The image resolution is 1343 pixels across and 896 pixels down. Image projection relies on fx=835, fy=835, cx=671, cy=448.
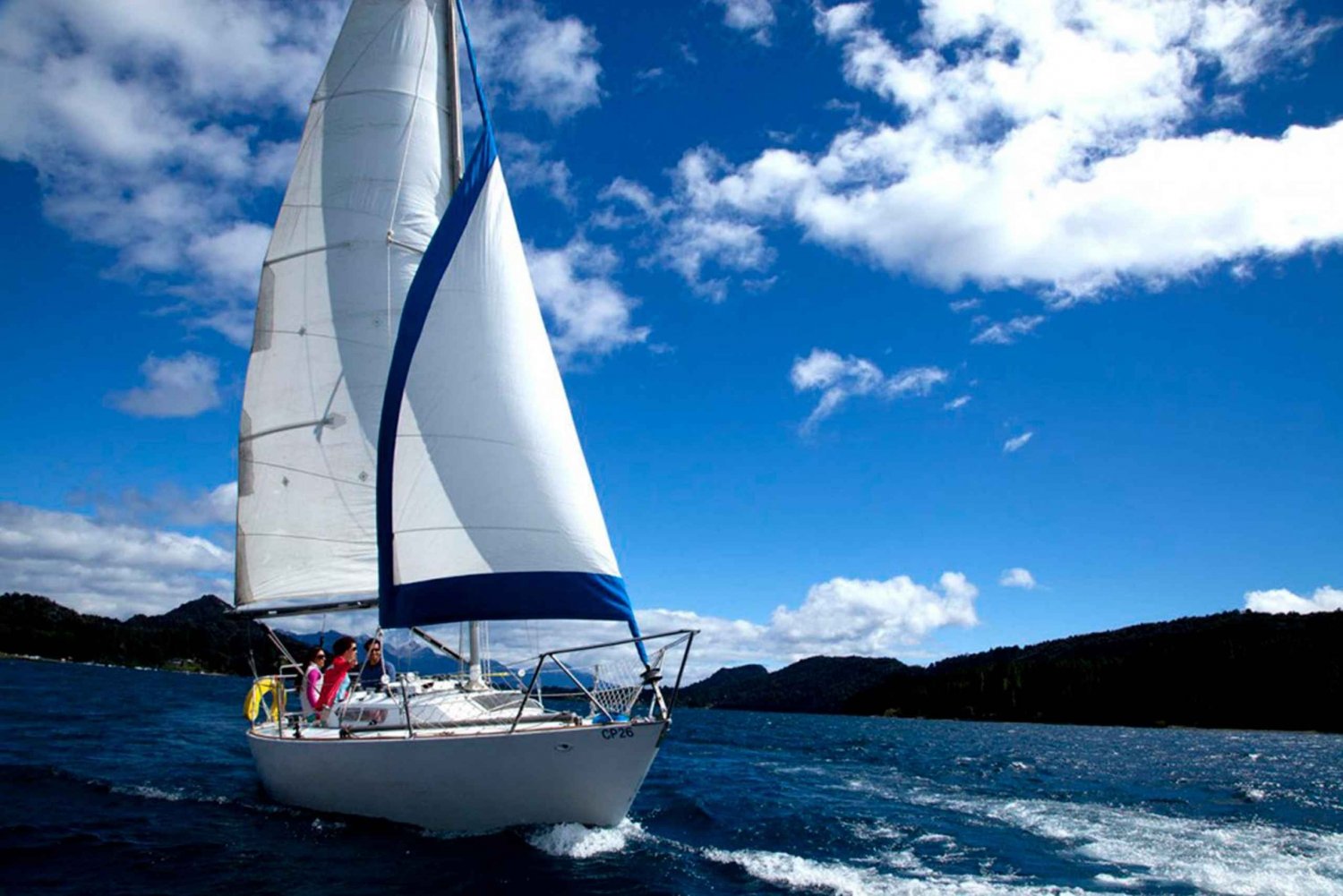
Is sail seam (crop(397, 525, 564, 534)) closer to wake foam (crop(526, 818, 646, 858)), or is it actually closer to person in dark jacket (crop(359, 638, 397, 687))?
person in dark jacket (crop(359, 638, 397, 687))

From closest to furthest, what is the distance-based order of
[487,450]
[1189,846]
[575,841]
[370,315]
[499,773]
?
[499,773], [575,841], [487,450], [1189,846], [370,315]

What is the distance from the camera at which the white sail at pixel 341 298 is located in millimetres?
17250

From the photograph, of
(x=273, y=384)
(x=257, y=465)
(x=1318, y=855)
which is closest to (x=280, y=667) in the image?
(x=257, y=465)

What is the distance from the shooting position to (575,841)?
12.0 m

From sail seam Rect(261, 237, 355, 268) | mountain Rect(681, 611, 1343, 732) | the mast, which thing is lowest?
mountain Rect(681, 611, 1343, 732)

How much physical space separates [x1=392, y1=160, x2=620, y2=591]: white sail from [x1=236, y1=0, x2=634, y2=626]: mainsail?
0.04m

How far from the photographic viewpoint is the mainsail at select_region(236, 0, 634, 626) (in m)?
13.3

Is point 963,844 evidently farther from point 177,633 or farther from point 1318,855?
point 177,633

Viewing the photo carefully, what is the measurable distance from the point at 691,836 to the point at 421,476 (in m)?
7.93

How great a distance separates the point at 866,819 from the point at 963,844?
2.99 m

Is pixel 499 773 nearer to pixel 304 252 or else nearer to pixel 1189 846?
pixel 304 252

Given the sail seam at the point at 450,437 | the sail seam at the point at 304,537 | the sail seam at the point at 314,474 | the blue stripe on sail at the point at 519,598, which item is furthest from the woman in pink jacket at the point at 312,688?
the sail seam at the point at 450,437

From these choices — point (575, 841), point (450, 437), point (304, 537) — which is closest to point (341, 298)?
point (304, 537)

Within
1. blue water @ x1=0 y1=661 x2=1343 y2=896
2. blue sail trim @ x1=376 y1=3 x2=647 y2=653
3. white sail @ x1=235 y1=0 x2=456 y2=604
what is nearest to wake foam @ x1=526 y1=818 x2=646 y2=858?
blue water @ x1=0 y1=661 x2=1343 y2=896
